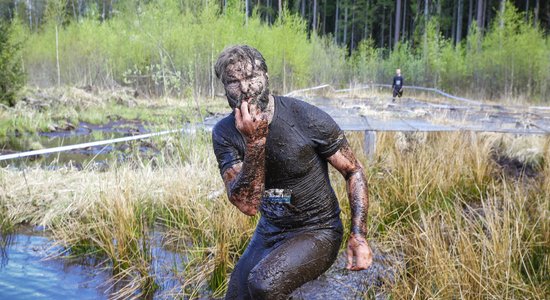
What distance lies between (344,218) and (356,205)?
2206 mm

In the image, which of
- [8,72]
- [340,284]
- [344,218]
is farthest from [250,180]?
[8,72]

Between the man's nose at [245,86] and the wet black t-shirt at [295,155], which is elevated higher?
the man's nose at [245,86]

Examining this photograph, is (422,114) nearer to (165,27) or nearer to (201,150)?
(165,27)

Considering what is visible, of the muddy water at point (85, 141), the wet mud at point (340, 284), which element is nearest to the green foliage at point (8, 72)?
the muddy water at point (85, 141)

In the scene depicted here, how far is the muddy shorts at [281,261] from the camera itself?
7.27 feet

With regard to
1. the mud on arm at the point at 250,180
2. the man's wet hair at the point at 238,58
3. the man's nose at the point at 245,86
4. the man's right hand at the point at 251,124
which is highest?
the man's wet hair at the point at 238,58

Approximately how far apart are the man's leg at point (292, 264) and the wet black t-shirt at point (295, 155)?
0.30 ft

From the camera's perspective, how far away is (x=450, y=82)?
88.9 ft

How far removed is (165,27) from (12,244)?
4.32m

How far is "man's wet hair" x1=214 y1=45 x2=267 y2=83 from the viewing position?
7.45 feet

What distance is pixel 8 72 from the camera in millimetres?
13906

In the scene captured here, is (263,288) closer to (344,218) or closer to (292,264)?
(292,264)

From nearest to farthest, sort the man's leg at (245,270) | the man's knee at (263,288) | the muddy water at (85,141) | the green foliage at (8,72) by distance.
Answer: the man's knee at (263,288) < the man's leg at (245,270) < the muddy water at (85,141) < the green foliage at (8,72)

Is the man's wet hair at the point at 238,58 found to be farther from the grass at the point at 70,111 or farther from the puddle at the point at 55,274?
the grass at the point at 70,111
